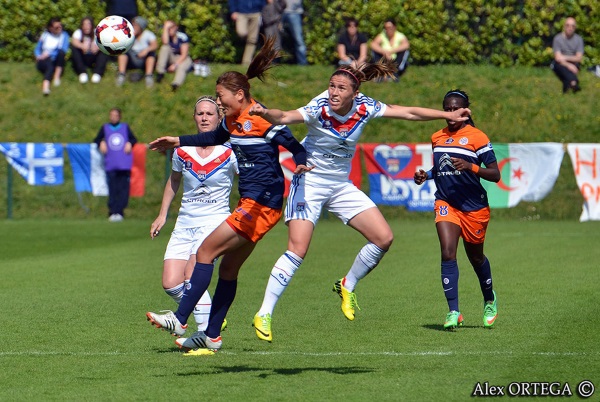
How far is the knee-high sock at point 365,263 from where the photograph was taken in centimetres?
954

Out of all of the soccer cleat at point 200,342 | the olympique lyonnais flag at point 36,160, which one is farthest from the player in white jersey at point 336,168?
the olympique lyonnais flag at point 36,160

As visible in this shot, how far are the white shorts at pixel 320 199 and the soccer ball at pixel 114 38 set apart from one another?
3.88 m

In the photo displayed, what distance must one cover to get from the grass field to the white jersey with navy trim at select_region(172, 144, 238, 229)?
3.73 feet

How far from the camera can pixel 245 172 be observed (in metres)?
8.70

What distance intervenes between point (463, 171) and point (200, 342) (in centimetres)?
290

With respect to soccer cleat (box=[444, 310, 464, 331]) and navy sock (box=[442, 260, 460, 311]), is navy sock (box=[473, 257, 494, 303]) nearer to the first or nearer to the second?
navy sock (box=[442, 260, 460, 311])

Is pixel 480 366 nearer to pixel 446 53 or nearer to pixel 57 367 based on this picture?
pixel 57 367

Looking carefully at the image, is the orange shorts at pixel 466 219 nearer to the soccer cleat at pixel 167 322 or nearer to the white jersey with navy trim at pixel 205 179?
the white jersey with navy trim at pixel 205 179

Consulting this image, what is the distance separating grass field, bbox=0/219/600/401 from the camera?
300 inches

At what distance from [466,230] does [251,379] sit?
315 centimetres

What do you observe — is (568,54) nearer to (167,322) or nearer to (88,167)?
(88,167)

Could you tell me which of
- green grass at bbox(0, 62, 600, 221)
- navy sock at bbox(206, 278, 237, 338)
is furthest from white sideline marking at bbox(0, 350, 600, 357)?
green grass at bbox(0, 62, 600, 221)

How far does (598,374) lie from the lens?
7762mm

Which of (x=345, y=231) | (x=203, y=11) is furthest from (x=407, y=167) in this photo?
(x=203, y=11)
